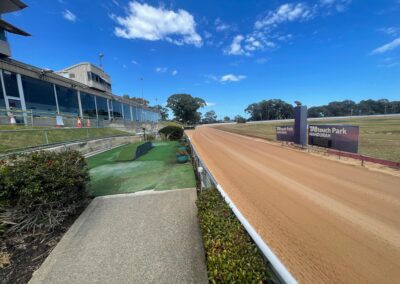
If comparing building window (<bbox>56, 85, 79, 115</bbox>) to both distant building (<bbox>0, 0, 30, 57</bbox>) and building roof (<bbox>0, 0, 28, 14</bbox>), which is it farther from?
building roof (<bbox>0, 0, 28, 14</bbox>)

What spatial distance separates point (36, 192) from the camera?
3.52 m

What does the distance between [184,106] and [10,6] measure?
74161 mm

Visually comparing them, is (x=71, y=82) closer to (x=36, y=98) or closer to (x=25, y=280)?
(x=36, y=98)

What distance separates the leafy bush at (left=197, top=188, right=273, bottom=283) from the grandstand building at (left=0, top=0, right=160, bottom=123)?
15064mm

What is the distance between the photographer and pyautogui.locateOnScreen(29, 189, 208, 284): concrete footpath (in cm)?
267

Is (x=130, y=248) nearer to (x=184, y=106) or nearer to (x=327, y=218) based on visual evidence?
(x=327, y=218)

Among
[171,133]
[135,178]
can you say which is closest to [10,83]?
[171,133]

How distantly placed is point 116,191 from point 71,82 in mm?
23181

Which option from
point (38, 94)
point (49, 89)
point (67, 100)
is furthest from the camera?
point (67, 100)

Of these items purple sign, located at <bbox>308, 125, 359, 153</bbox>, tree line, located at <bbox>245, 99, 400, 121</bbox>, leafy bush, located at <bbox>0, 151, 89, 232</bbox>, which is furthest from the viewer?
tree line, located at <bbox>245, 99, 400, 121</bbox>

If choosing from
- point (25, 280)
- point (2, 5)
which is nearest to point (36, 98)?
point (2, 5)

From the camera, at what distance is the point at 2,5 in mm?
16625

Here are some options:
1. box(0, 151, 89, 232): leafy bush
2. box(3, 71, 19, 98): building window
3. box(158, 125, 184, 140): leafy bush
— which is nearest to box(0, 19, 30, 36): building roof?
box(3, 71, 19, 98): building window

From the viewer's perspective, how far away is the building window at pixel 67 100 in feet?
78.6
